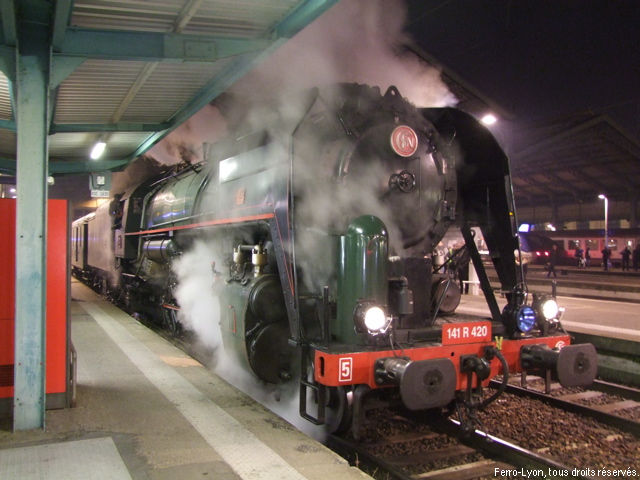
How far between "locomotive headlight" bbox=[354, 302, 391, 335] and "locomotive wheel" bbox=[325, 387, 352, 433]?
519 millimetres

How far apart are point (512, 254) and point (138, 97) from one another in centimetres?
466

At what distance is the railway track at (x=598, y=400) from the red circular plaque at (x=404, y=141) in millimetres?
2630

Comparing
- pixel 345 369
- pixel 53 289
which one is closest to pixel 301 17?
pixel 345 369

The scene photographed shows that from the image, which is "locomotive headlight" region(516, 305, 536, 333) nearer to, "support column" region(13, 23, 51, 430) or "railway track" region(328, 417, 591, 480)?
"railway track" region(328, 417, 591, 480)

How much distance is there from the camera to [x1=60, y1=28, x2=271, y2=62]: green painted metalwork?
4219mm

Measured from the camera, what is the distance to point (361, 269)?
13.6ft

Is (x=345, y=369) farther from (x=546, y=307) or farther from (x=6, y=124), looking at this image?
(x=6, y=124)

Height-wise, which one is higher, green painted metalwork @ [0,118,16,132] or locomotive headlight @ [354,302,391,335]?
green painted metalwork @ [0,118,16,132]

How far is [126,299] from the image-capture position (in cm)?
1173

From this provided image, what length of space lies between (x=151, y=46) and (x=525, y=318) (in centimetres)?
408

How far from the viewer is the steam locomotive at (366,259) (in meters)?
4.13

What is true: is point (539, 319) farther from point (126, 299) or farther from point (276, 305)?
point (126, 299)

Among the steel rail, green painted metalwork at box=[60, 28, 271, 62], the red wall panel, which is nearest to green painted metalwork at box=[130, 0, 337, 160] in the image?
green painted metalwork at box=[60, 28, 271, 62]

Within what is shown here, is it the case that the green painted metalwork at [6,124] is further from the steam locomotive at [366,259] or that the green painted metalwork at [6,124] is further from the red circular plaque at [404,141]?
the red circular plaque at [404,141]
